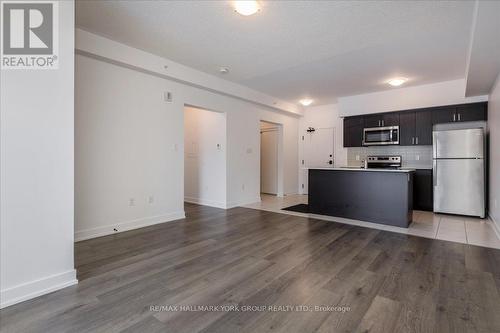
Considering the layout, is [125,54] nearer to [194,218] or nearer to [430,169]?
[194,218]

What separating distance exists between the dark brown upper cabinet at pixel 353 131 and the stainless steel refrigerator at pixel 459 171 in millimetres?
1589

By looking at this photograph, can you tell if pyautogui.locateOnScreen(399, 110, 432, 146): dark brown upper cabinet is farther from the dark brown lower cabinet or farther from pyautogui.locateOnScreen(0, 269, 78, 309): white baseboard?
pyautogui.locateOnScreen(0, 269, 78, 309): white baseboard

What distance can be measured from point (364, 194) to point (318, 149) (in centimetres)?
337

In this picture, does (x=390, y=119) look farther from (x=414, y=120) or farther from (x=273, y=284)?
(x=273, y=284)

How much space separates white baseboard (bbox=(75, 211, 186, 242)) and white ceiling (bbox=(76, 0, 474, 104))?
2.66 metres

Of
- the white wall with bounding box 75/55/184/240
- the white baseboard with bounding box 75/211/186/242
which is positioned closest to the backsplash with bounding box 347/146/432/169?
the white wall with bounding box 75/55/184/240

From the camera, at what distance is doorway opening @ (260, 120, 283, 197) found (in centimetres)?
735

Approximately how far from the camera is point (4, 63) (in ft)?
6.13

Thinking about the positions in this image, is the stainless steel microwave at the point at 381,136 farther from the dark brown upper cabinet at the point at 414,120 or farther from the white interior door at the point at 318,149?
the white interior door at the point at 318,149

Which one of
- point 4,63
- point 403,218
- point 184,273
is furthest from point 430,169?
point 4,63

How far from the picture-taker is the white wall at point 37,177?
6.10 ft

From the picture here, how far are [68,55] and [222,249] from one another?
2503 mm

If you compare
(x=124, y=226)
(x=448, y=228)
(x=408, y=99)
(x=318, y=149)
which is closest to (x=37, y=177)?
(x=124, y=226)

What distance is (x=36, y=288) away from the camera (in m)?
1.96
